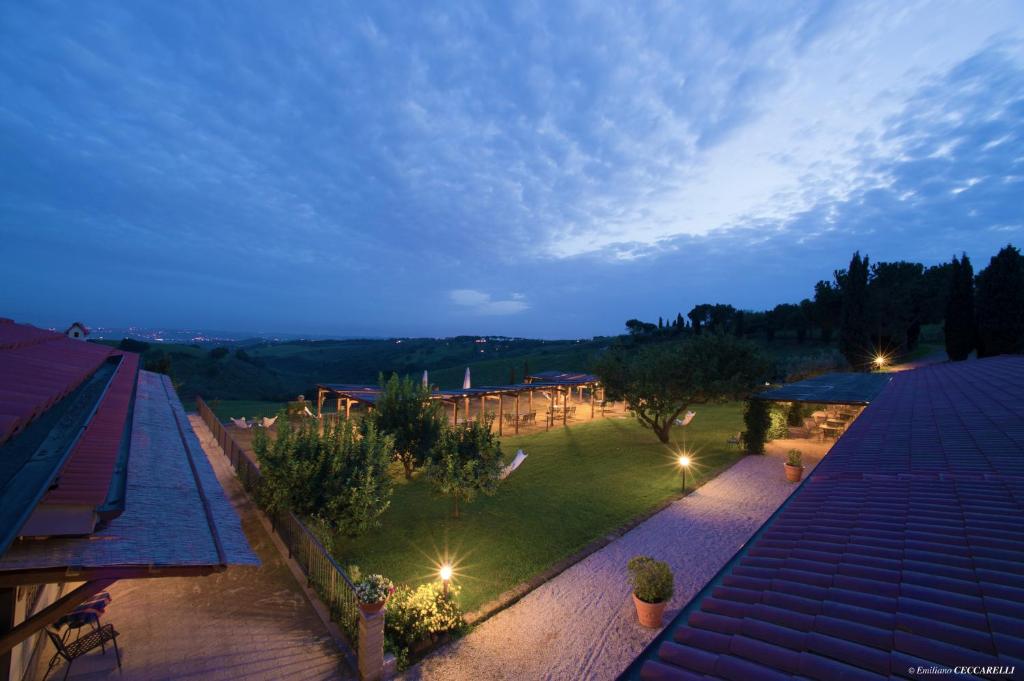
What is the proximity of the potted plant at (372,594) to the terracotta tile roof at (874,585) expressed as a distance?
3.80m

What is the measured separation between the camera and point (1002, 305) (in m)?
25.7

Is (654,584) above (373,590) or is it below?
below

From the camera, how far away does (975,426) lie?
660cm

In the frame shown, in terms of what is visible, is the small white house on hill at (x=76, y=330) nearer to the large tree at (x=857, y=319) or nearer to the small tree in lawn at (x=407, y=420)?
the small tree in lawn at (x=407, y=420)

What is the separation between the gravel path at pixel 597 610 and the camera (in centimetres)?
561

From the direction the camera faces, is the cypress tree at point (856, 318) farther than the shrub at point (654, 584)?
Yes

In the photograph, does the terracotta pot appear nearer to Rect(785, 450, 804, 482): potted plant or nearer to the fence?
the fence

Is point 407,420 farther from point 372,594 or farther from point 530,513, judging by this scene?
point 372,594

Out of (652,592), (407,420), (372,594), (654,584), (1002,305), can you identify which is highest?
(1002,305)

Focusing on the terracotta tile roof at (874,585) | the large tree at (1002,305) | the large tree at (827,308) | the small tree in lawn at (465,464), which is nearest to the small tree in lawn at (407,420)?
the small tree in lawn at (465,464)

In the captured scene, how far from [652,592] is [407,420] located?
759 cm

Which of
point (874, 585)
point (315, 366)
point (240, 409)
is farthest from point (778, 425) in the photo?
point (315, 366)

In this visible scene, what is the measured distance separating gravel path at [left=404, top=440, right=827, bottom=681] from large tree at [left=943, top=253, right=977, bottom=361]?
29.0 m

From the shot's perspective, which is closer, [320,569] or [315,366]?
[320,569]
